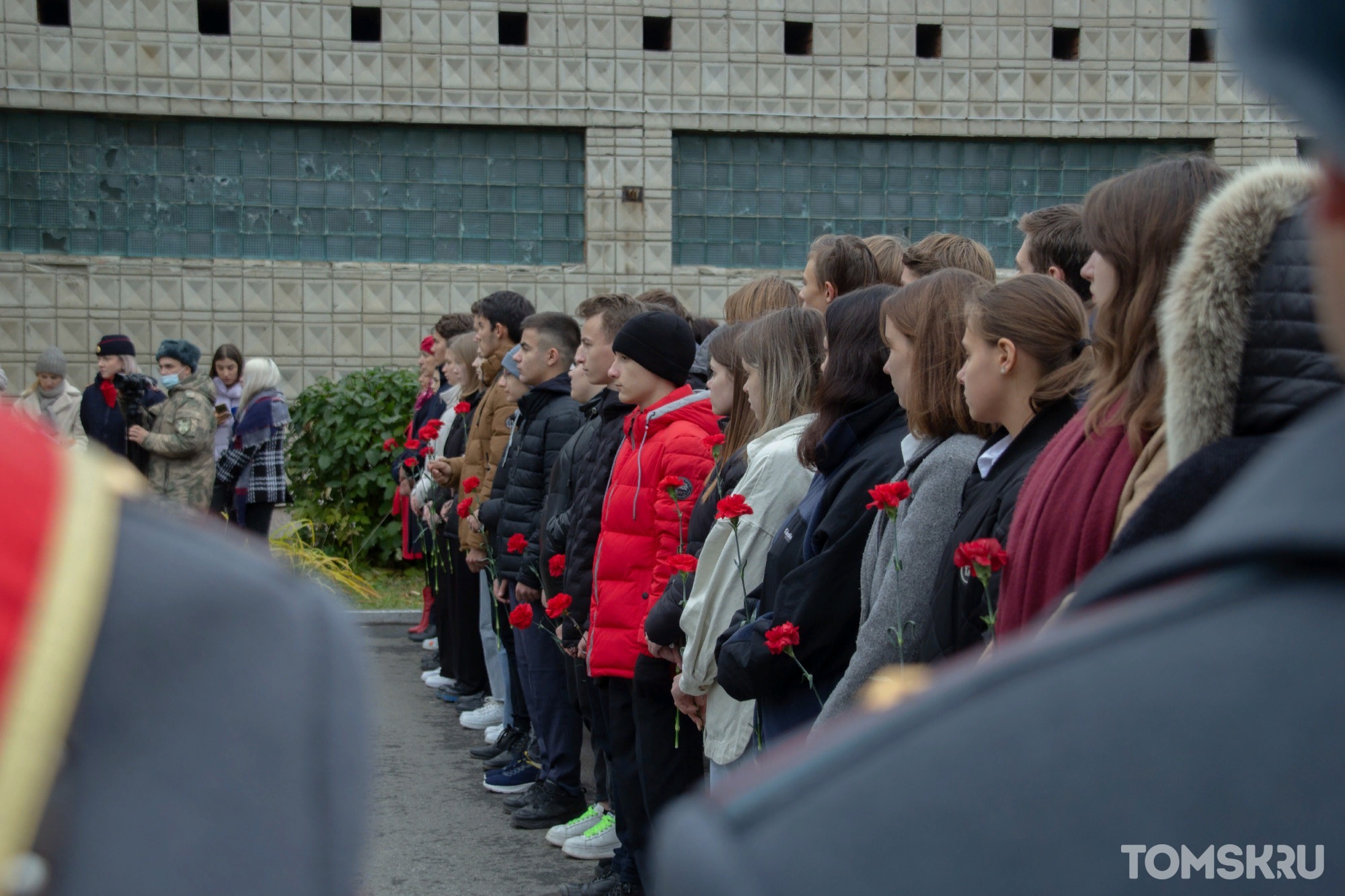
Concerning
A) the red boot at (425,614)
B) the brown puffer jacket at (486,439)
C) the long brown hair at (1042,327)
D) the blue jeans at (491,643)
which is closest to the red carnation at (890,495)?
the long brown hair at (1042,327)

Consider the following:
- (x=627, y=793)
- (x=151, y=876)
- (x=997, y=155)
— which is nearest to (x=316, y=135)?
(x=997, y=155)

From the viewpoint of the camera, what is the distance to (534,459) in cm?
667

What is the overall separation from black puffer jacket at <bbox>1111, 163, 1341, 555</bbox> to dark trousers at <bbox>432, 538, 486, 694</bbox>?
21.6ft

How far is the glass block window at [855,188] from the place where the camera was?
16234 mm

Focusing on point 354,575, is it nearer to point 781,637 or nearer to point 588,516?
point 588,516

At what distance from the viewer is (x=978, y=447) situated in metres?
3.47

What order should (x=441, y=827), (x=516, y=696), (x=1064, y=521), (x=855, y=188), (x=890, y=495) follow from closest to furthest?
1. (x=1064, y=521)
2. (x=890, y=495)
3. (x=441, y=827)
4. (x=516, y=696)
5. (x=855, y=188)

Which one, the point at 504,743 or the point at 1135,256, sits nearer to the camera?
the point at 1135,256

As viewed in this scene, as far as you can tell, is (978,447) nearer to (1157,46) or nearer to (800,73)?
(800,73)

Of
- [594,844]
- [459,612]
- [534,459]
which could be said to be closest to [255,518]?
[459,612]

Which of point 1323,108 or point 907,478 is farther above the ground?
point 1323,108

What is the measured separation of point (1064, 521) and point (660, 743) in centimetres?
263

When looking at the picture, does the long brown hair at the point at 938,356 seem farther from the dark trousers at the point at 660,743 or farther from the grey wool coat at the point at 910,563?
the dark trousers at the point at 660,743

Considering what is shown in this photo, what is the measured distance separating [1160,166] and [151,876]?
2449 mm
